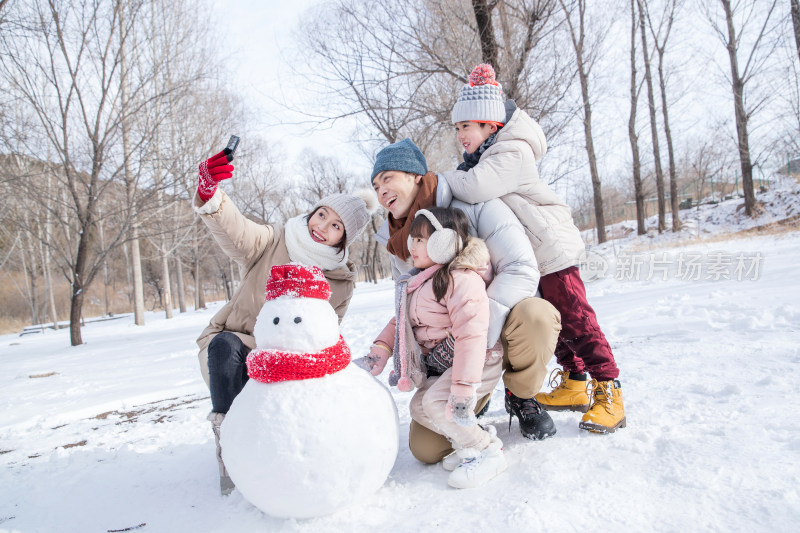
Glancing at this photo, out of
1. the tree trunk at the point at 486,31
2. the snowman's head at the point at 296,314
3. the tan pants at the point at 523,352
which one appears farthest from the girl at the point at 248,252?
the tree trunk at the point at 486,31

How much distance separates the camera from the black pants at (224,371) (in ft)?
6.53

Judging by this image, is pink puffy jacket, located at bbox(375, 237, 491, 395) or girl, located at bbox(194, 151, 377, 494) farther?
girl, located at bbox(194, 151, 377, 494)

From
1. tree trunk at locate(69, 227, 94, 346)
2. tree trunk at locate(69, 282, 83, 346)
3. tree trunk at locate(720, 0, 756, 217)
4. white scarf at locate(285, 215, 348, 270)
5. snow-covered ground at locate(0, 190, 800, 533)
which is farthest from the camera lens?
tree trunk at locate(720, 0, 756, 217)

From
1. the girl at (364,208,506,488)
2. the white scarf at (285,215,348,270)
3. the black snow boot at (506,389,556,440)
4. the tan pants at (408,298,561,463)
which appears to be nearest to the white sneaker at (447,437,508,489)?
the girl at (364,208,506,488)

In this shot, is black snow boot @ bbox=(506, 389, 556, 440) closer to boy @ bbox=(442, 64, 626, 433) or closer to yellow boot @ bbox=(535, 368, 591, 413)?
boy @ bbox=(442, 64, 626, 433)

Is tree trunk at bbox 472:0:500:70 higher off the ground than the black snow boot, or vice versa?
tree trunk at bbox 472:0:500:70

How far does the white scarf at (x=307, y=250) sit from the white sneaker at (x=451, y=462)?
105 centimetres

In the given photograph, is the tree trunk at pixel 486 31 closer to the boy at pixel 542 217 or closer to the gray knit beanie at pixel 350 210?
the boy at pixel 542 217

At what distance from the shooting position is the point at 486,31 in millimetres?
6832

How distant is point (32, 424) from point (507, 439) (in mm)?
3368

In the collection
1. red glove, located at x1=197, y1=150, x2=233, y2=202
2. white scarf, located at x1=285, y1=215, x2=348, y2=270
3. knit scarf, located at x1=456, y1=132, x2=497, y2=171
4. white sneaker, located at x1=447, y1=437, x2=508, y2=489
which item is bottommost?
white sneaker, located at x1=447, y1=437, x2=508, y2=489

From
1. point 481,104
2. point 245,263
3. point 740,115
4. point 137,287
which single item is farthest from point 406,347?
point 740,115

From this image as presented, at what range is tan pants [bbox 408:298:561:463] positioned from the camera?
1.94m

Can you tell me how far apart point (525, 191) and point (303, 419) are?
1519 millimetres
